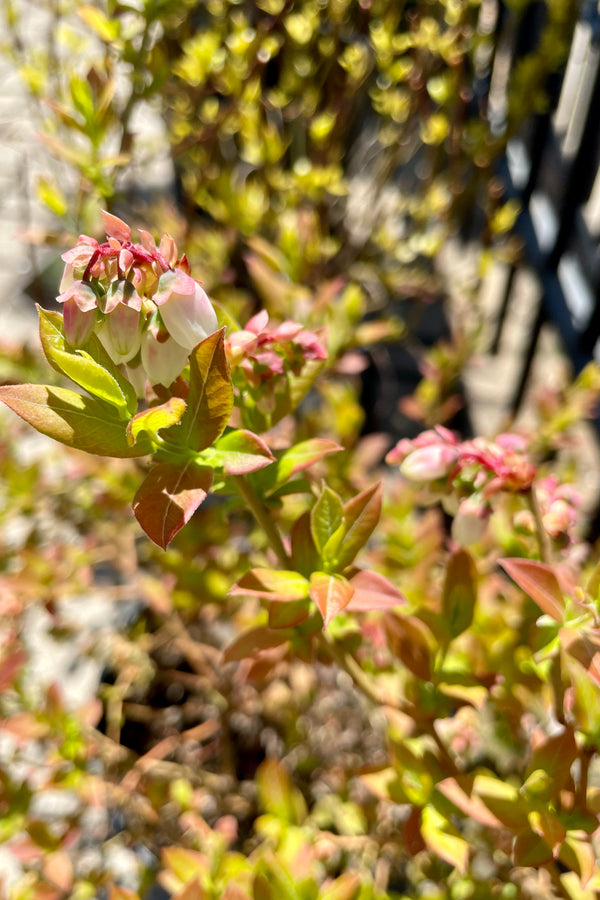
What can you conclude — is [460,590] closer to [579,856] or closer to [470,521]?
[470,521]

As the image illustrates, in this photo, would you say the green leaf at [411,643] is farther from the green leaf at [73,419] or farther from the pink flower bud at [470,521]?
the green leaf at [73,419]

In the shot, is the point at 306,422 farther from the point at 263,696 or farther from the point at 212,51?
the point at 212,51

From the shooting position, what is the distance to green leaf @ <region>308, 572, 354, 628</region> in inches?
18.5

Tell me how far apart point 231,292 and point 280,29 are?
45 centimetres

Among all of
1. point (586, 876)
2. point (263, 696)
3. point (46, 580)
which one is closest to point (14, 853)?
point (46, 580)

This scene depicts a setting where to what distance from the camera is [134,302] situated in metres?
0.41

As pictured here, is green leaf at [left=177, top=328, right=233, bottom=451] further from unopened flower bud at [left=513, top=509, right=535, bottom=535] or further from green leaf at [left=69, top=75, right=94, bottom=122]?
green leaf at [left=69, top=75, right=94, bottom=122]

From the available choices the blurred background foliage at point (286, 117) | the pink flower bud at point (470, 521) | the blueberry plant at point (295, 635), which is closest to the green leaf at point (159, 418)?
the blueberry plant at point (295, 635)

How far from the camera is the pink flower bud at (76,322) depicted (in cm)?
41

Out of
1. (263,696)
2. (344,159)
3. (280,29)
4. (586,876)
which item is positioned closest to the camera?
(586,876)

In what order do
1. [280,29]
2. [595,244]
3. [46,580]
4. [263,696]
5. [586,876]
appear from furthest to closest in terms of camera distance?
1. [595,244]
2. [280,29]
3. [263,696]
4. [46,580]
5. [586,876]

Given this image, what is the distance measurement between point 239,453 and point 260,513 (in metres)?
0.07

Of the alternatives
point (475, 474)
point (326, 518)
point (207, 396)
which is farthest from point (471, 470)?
point (207, 396)

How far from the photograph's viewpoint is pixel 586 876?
0.52 m
